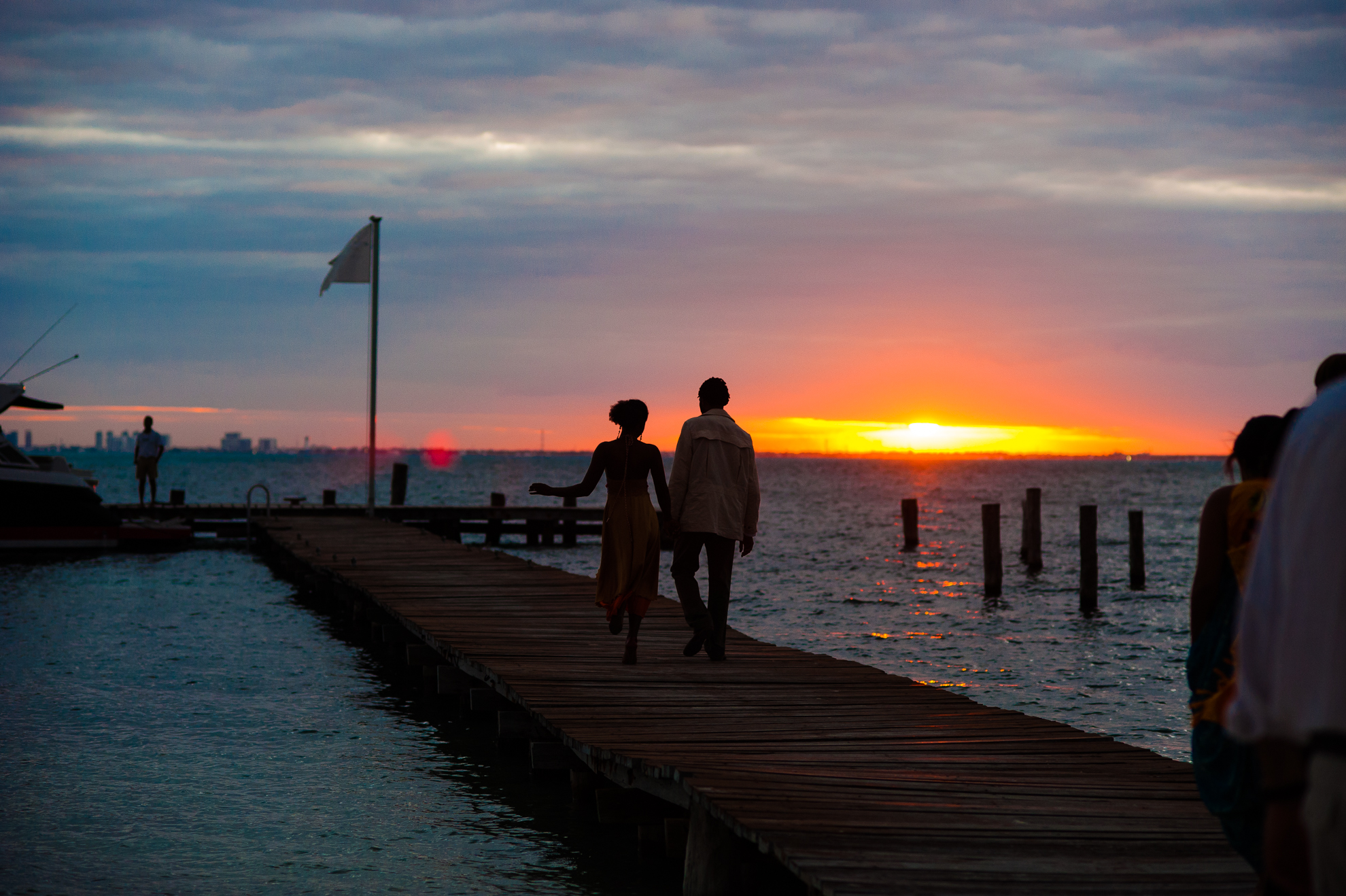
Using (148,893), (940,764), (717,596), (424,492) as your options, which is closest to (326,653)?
(717,596)

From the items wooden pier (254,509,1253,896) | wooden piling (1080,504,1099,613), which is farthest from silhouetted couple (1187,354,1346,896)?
wooden piling (1080,504,1099,613)

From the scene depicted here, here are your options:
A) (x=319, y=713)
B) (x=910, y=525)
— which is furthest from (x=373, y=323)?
(x=910, y=525)

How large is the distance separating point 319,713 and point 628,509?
15.6ft

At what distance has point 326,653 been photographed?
51.7 ft

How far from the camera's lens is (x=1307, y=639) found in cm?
207

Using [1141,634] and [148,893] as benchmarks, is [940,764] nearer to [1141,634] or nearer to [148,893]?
[148,893]

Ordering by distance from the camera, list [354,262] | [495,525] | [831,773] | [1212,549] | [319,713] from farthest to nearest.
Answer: [495,525] → [354,262] → [319,713] → [831,773] → [1212,549]

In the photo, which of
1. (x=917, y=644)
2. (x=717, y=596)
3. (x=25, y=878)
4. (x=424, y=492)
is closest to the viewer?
(x=25, y=878)

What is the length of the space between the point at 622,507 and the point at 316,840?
9.47ft

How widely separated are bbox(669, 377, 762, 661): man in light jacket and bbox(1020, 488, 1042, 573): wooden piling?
24.2m

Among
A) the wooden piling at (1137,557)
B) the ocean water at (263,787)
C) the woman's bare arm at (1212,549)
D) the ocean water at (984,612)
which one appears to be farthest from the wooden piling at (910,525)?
the woman's bare arm at (1212,549)

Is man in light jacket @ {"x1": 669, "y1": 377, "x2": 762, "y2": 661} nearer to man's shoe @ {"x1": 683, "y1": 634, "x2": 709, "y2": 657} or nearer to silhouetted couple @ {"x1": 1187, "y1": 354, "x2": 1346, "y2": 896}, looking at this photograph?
man's shoe @ {"x1": 683, "y1": 634, "x2": 709, "y2": 657}

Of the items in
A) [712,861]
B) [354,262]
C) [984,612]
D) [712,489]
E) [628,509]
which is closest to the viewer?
[712,861]

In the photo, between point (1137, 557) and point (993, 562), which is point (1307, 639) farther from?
point (1137, 557)
